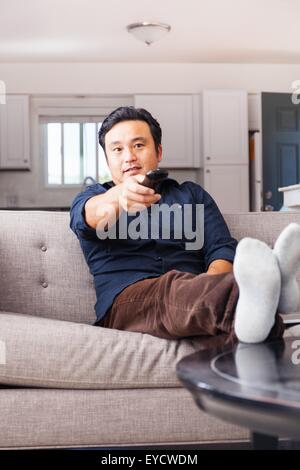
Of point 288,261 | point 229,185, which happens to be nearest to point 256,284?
point 288,261

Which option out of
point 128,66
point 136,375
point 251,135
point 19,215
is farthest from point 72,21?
point 136,375

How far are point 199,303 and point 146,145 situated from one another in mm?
843

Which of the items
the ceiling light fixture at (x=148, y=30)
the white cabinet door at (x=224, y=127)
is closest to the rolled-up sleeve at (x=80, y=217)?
the ceiling light fixture at (x=148, y=30)

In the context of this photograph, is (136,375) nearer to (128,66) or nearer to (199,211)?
(199,211)

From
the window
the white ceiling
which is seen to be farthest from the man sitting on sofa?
the window

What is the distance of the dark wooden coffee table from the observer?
71 centimetres

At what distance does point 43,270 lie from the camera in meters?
2.02

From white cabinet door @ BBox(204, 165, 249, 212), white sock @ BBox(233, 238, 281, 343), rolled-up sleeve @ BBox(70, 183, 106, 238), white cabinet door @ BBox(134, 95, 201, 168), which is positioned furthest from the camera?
white cabinet door @ BBox(134, 95, 201, 168)

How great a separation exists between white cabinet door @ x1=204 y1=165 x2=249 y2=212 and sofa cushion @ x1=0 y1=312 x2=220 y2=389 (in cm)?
573

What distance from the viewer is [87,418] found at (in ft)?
4.88

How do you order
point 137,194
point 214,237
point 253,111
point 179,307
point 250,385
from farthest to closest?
point 253,111 → point 214,237 → point 137,194 → point 179,307 → point 250,385

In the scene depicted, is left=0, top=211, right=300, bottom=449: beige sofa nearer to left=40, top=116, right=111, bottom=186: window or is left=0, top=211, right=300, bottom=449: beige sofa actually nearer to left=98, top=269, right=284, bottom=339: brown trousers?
left=98, top=269, right=284, bottom=339: brown trousers

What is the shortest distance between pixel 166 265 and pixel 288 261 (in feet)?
2.56

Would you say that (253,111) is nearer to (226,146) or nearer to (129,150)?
(226,146)
